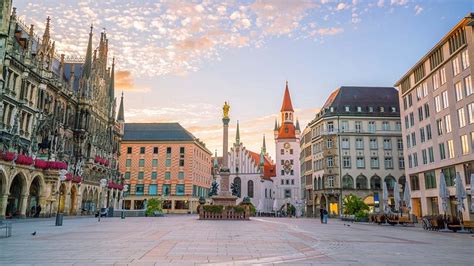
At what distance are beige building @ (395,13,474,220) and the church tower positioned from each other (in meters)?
59.1

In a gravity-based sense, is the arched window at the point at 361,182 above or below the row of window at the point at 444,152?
below

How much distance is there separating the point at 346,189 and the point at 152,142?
1862 inches

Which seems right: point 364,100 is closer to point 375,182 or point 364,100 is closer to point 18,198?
point 375,182

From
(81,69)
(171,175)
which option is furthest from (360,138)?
(81,69)

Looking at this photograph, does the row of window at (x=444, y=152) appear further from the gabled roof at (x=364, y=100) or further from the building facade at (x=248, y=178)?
the building facade at (x=248, y=178)

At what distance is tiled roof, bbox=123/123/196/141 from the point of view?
89562mm

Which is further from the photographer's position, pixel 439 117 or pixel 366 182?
pixel 366 182

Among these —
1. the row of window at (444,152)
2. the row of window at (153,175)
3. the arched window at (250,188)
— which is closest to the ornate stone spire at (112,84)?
the row of window at (153,175)

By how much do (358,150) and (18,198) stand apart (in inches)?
2170

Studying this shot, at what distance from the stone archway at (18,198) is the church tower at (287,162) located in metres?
81.1

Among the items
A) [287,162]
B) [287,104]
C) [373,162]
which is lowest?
[373,162]

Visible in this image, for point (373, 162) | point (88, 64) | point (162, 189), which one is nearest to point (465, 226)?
point (373, 162)

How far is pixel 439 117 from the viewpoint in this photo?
1807 inches

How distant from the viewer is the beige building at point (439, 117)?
39781 mm
